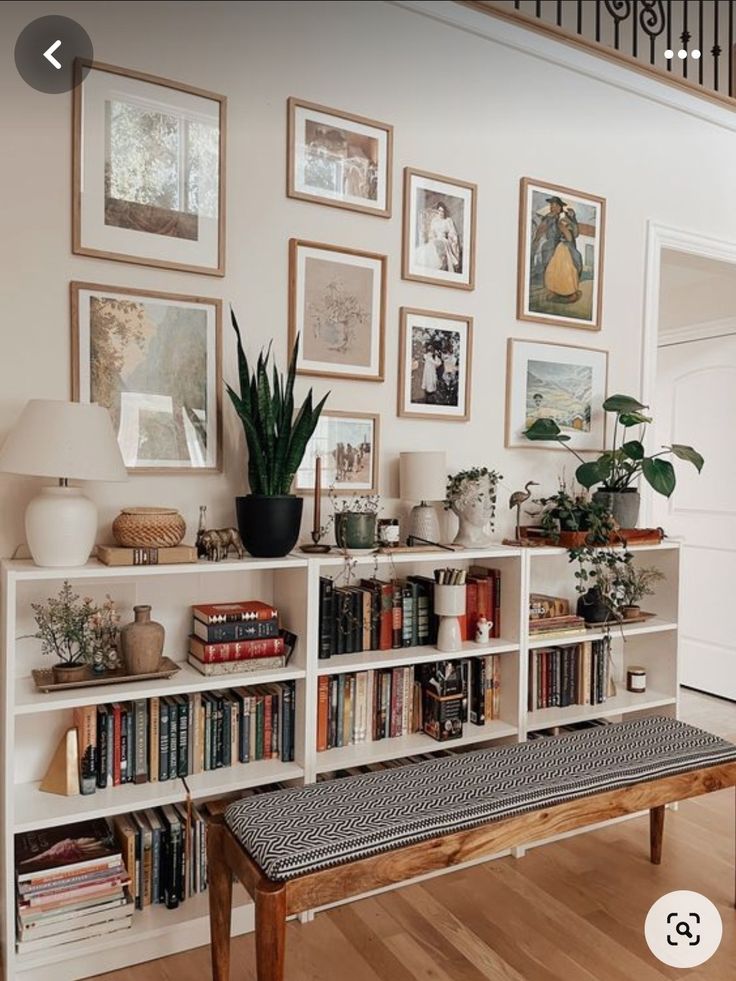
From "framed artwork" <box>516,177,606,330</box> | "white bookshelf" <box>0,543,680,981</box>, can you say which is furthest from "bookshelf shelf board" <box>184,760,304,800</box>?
"framed artwork" <box>516,177,606,330</box>

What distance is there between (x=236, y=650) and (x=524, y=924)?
3.63 ft

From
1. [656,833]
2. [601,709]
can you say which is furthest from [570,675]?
[656,833]

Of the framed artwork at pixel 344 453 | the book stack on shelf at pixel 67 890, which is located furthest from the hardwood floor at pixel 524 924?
the framed artwork at pixel 344 453

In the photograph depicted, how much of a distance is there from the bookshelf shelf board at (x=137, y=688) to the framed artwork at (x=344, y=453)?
23.6 inches

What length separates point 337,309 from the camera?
7.80ft

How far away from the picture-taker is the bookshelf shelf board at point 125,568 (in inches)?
69.0

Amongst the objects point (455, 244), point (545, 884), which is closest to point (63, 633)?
point (545, 884)

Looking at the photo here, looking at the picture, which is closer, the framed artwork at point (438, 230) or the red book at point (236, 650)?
the red book at point (236, 650)

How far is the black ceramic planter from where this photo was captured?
2043 millimetres

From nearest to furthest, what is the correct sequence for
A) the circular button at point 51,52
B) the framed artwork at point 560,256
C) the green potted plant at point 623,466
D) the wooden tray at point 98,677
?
the wooden tray at point 98,677 < the circular button at point 51,52 < the green potted plant at point 623,466 < the framed artwork at point 560,256

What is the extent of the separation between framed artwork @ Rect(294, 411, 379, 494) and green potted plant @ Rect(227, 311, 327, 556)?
0.76ft

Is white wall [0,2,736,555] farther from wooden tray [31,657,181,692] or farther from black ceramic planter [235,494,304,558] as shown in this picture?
wooden tray [31,657,181,692]

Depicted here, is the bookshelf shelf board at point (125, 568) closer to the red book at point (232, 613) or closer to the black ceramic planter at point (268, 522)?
Result: the black ceramic planter at point (268, 522)

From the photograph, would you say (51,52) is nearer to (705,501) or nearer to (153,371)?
(153,371)
